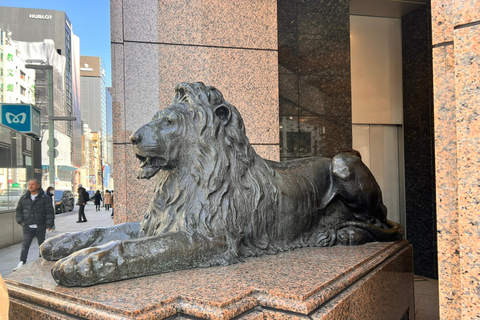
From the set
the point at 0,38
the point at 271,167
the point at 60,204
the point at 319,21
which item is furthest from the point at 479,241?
the point at 60,204

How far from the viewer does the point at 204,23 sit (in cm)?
463

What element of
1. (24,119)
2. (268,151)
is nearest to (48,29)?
(24,119)

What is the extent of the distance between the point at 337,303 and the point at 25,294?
1610mm

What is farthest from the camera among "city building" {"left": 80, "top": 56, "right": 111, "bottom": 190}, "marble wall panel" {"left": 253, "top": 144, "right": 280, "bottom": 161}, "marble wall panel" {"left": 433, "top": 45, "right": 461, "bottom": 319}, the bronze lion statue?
"city building" {"left": 80, "top": 56, "right": 111, "bottom": 190}

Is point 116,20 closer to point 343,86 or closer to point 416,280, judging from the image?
point 343,86

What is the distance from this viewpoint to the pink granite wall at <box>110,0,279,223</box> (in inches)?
172

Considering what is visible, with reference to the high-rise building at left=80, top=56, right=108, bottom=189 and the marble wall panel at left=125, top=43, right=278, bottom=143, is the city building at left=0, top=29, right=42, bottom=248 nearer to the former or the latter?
the high-rise building at left=80, top=56, right=108, bottom=189

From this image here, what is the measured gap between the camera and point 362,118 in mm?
7051

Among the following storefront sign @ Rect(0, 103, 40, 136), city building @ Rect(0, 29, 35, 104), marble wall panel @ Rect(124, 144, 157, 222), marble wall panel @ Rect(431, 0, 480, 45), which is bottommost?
marble wall panel @ Rect(124, 144, 157, 222)

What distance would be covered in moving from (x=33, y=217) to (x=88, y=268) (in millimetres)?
4962

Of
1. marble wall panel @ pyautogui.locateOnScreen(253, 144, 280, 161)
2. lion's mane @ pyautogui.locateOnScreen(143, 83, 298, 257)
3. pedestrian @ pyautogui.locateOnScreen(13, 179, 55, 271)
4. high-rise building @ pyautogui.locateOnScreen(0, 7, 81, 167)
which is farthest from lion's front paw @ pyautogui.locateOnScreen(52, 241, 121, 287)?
high-rise building @ pyautogui.locateOnScreen(0, 7, 81, 167)

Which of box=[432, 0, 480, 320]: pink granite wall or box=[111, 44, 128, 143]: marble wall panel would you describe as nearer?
box=[432, 0, 480, 320]: pink granite wall

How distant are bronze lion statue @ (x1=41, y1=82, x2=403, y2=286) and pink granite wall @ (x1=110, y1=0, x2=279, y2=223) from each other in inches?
64.6

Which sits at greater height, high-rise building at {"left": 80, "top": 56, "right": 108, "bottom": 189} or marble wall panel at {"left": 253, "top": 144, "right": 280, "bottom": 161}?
high-rise building at {"left": 80, "top": 56, "right": 108, "bottom": 189}
